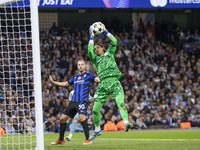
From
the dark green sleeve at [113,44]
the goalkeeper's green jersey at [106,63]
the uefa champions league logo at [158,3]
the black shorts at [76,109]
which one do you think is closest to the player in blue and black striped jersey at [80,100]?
the black shorts at [76,109]

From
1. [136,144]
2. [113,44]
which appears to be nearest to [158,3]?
[113,44]

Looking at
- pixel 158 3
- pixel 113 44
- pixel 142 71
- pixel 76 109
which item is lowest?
pixel 76 109

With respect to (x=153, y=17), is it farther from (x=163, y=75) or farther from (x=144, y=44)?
(x=163, y=75)

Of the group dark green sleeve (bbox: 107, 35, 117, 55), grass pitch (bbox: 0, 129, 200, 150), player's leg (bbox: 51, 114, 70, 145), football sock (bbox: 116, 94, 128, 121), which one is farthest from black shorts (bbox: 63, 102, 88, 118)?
dark green sleeve (bbox: 107, 35, 117, 55)

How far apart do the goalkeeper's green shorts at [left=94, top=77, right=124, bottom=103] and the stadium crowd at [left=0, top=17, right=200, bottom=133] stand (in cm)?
973

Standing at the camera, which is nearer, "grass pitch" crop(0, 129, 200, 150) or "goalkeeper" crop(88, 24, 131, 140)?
"grass pitch" crop(0, 129, 200, 150)

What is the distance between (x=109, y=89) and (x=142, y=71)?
1395 centimetres

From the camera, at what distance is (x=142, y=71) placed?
2439 centimetres

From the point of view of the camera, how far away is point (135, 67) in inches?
966

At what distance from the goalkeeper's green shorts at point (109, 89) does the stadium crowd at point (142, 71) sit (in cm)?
973

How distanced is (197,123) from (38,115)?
15546mm

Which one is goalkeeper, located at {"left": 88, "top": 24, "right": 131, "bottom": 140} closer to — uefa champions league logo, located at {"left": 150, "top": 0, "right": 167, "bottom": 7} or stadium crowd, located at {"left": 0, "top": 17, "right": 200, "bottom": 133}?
stadium crowd, located at {"left": 0, "top": 17, "right": 200, "bottom": 133}

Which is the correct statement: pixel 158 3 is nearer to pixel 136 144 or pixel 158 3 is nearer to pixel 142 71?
pixel 142 71

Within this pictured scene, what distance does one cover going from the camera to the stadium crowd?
21766mm
